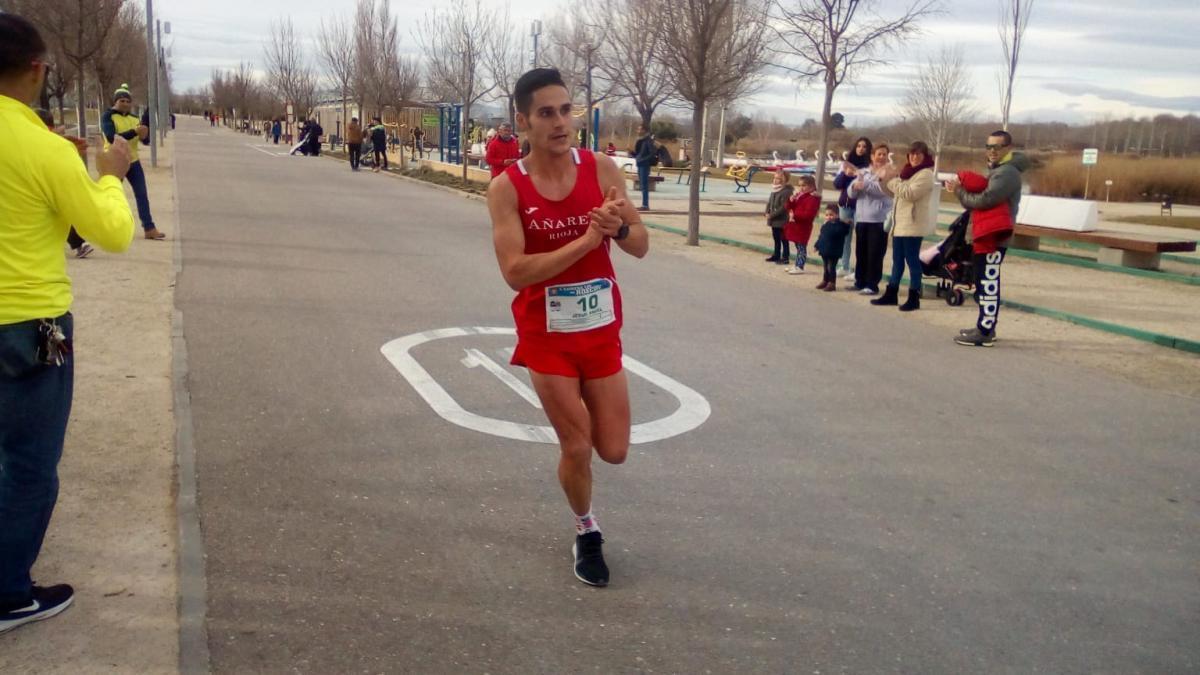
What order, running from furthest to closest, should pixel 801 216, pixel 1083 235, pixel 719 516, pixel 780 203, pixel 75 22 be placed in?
pixel 75 22, pixel 1083 235, pixel 780 203, pixel 801 216, pixel 719 516

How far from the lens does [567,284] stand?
3.80m

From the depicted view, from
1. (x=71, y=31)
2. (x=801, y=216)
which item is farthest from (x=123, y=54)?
(x=801, y=216)

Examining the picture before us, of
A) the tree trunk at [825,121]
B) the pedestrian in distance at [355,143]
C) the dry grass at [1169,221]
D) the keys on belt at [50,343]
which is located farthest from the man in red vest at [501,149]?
the pedestrian in distance at [355,143]

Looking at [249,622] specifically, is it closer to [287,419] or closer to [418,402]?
[287,419]

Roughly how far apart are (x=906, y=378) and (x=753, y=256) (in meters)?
7.85

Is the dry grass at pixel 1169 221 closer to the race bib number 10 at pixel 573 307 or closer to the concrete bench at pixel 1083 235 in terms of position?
the concrete bench at pixel 1083 235

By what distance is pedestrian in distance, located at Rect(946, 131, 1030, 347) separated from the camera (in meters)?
8.68

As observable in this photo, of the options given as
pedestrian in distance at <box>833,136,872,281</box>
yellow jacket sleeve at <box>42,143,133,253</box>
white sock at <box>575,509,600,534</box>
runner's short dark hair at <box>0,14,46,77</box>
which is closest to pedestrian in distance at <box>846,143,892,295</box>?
pedestrian in distance at <box>833,136,872,281</box>

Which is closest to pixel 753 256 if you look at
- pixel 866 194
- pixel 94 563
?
pixel 866 194

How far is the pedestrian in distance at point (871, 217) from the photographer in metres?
10.8

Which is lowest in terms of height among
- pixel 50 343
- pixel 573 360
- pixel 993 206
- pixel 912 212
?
pixel 573 360

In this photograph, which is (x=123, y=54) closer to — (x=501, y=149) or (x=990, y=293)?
(x=501, y=149)

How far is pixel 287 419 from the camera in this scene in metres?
5.88

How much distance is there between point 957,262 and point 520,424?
659 cm
